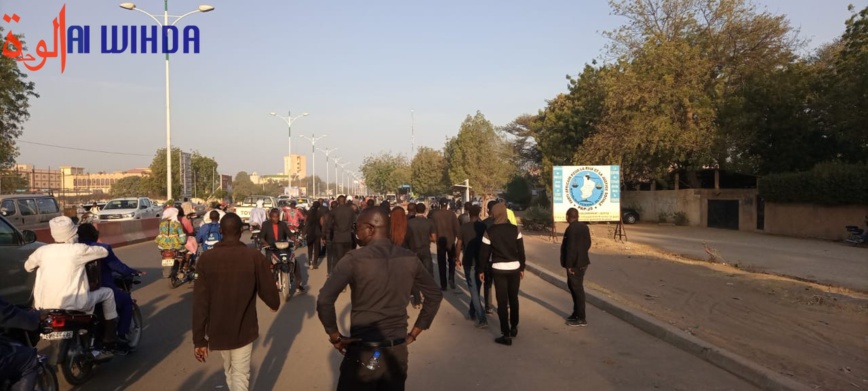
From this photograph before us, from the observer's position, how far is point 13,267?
8766 mm

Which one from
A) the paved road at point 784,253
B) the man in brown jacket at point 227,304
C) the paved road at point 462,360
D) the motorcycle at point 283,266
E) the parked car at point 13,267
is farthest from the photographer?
the paved road at point 784,253

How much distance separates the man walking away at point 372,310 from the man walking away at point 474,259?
432cm

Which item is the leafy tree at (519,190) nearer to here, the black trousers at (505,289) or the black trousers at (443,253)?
the black trousers at (443,253)

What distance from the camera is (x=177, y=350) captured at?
7.52 m

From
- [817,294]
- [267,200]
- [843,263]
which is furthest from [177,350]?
[267,200]

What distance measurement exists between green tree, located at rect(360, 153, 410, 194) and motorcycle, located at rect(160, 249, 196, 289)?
91.7 m

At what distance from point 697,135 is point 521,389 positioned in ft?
99.3

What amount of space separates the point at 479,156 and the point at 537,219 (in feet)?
114

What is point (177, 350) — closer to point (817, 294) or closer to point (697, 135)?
point (817, 294)

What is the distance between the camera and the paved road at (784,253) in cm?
1449

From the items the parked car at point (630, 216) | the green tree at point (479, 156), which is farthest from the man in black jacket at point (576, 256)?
the green tree at point (479, 156)

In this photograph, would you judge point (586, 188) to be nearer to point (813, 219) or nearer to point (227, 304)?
point (813, 219)

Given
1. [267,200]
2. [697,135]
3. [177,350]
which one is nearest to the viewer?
[177,350]

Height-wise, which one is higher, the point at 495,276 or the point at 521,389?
the point at 495,276
